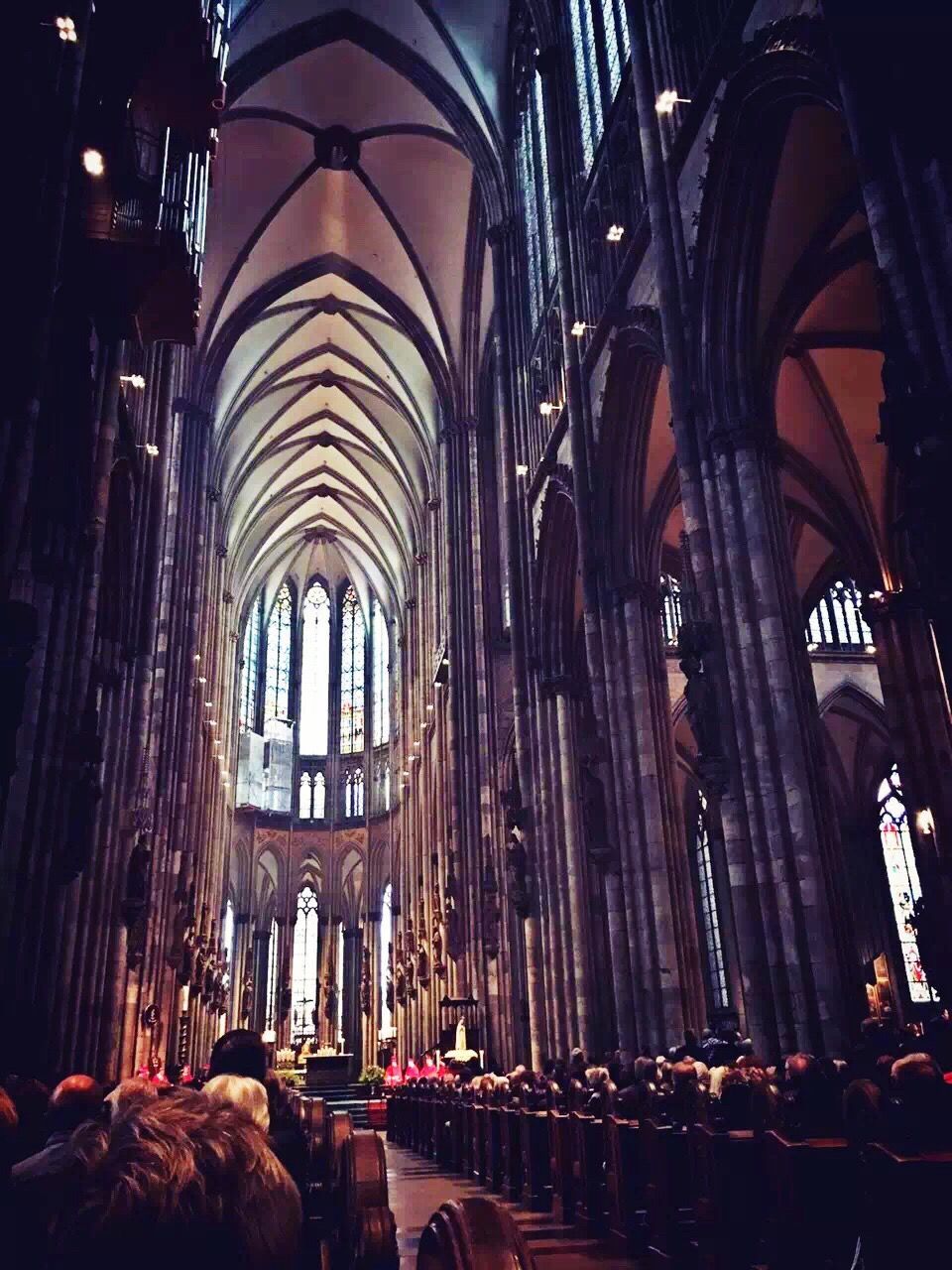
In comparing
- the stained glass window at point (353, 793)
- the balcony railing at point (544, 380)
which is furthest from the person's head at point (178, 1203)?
the stained glass window at point (353, 793)

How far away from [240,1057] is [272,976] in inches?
1697

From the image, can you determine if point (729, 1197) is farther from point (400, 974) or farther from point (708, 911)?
point (400, 974)

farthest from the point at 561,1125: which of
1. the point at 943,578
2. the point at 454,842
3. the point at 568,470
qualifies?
the point at 454,842

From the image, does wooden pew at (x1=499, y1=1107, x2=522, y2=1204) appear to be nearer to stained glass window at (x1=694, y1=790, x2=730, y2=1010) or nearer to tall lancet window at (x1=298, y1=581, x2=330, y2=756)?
stained glass window at (x1=694, y1=790, x2=730, y2=1010)

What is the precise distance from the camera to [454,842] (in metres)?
27.5

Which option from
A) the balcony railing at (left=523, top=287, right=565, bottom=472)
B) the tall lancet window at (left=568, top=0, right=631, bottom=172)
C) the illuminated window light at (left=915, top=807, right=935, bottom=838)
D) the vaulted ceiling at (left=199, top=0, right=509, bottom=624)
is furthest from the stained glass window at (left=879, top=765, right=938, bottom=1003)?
the tall lancet window at (left=568, top=0, right=631, bottom=172)

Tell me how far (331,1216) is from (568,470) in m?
14.7

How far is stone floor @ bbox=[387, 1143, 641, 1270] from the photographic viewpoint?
6141 mm

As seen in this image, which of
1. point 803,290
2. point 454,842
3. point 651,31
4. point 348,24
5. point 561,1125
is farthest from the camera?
point 454,842

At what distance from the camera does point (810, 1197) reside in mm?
4320

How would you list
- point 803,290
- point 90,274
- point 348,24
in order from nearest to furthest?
point 90,274, point 803,290, point 348,24

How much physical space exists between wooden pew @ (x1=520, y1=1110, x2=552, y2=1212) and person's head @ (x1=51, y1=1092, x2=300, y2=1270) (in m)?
8.23

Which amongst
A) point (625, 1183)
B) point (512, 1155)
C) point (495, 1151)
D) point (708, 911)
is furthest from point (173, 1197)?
point (708, 911)

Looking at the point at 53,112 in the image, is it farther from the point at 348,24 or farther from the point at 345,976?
the point at 345,976
